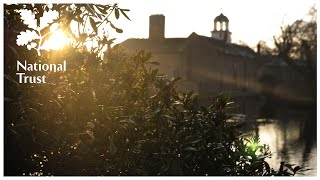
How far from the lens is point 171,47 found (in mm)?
49688

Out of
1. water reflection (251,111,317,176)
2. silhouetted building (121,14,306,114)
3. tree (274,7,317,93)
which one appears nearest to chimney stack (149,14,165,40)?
→ silhouetted building (121,14,306,114)

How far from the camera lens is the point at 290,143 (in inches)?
726

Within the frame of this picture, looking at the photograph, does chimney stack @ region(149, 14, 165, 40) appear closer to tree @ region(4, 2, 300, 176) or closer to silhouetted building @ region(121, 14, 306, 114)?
silhouetted building @ region(121, 14, 306, 114)

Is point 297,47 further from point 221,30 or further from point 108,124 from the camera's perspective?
point 108,124

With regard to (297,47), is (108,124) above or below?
below

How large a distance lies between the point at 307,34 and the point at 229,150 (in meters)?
42.0

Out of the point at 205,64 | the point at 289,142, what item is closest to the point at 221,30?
the point at 205,64

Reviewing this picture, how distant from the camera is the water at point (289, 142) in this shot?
13.9 meters

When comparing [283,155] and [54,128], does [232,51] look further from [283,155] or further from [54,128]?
[54,128]

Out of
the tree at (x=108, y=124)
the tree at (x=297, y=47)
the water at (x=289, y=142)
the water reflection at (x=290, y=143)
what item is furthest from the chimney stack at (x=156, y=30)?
the tree at (x=108, y=124)

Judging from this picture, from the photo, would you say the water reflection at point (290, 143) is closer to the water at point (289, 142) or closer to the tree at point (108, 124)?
the water at point (289, 142)

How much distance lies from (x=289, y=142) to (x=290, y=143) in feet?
0.93

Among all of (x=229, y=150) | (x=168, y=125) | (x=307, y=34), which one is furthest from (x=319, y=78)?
(x=307, y=34)

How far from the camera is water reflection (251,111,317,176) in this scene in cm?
1399
